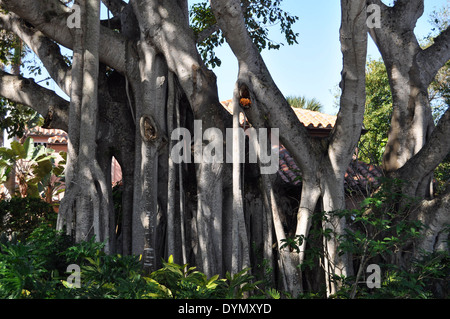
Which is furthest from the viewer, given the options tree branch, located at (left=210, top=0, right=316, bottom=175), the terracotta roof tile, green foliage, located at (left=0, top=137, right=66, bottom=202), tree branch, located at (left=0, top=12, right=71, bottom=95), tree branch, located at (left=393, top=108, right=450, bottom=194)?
the terracotta roof tile

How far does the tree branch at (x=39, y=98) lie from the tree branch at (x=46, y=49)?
21 cm

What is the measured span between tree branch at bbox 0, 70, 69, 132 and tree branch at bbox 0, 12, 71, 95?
0.70ft

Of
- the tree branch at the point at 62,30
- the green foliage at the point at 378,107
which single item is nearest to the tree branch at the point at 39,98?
the tree branch at the point at 62,30

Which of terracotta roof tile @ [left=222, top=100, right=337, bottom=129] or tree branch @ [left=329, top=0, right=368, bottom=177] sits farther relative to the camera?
terracotta roof tile @ [left=222, top=100, right=337, bottom=129]

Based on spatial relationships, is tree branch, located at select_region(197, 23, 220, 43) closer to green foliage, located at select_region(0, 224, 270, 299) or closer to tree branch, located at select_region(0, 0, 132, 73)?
tree branch, located at select_region(0, 0, 132, 73)

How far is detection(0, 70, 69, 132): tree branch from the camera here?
7461mm

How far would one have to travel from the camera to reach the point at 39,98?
757cm

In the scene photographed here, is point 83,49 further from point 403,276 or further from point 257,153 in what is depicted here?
point 403,276

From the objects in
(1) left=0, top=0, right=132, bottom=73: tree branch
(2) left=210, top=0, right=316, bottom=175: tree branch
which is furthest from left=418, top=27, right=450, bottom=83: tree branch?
(1) left=0, top=0, right=132, bottom=73: tree branch

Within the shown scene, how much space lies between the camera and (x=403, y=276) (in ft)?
15.0

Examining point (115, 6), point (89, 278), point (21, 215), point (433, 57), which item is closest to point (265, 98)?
point (433, 57)

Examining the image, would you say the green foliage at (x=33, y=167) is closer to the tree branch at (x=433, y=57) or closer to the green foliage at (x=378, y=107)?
the green foliage at (x=378, y=107)
